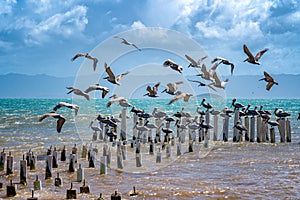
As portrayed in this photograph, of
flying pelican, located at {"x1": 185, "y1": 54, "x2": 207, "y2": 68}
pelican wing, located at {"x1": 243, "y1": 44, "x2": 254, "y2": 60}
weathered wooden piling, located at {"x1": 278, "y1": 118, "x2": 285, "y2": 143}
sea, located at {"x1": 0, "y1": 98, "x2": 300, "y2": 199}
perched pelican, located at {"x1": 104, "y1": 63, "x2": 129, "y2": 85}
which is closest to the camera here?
sea, located at {"x1": 0, "y1": 98, "x2": 300, "y2": 199}

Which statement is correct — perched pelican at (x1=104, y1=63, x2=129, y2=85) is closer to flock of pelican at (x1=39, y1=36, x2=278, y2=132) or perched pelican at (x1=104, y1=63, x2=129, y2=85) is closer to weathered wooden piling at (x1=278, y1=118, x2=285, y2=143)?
flock of pelican at (x1=39, y1=36, x2=278, y2=132)

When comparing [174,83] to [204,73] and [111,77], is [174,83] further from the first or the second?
[111,77]

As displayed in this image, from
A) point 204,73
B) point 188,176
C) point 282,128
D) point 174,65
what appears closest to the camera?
point 188,176

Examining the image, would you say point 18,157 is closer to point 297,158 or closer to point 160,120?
point 160,120

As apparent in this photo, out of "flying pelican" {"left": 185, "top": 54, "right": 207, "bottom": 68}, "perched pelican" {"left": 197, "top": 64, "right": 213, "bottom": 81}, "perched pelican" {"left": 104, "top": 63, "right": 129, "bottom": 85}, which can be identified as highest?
"flying pelican" {"left": 185, "top": 54, "right": 207, "bottom": 68}

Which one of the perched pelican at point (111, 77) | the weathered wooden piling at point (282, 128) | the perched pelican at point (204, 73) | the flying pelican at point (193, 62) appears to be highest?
the flying pelican at point (193, 62)

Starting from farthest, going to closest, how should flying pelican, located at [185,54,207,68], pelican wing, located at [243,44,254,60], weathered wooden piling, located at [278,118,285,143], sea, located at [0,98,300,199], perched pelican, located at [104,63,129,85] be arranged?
weathered wooden piling, located at [278,118,285,143] → flying pelican, located at [185,54,207,68] → pelican wing, located at [243,44,254,60] → perched pelican, located at [104,63,129,85] → sea, located at [0,98,300,199]

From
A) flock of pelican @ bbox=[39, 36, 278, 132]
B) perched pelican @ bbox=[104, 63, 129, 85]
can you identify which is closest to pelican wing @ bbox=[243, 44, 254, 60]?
flock of pelican @ bbox=[39, 36, 278, 132]

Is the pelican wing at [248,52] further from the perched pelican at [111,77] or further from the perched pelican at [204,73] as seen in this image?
the perched pelican at [111,77]

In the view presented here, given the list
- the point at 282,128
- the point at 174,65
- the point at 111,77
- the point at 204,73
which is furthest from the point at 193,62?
the point at 282,128

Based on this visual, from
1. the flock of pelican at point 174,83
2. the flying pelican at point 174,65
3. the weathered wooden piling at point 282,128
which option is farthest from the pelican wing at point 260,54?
the weathered wooden piling at point 282,128

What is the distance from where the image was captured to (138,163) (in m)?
17.1

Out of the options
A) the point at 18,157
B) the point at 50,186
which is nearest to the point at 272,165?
the point at 50,186

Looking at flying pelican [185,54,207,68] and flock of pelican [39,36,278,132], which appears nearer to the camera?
flock of pelican [39,36,278,132]
